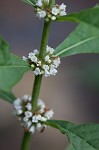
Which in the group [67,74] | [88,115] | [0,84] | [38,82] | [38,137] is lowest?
[0,84]

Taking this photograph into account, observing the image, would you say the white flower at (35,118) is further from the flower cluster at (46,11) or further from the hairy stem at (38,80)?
the flower cluster at (46,11)

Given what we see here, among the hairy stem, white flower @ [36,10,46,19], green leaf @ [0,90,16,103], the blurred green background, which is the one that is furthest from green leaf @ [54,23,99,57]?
the blurred green background

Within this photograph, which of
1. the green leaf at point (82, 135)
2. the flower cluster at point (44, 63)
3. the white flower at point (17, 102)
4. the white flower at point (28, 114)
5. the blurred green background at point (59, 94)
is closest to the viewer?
the green leaf at point (82, 135)

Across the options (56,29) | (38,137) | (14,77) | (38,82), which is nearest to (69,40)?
(38,82)

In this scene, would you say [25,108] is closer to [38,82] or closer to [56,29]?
[38,82]

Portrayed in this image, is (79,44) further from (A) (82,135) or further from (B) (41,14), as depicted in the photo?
(A) (82,135)

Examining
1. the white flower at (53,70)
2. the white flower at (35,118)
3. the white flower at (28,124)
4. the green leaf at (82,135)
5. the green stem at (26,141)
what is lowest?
the green leaf at (82,135)

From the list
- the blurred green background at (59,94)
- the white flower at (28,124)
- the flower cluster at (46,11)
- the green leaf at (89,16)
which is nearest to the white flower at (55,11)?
the flower cluster at (46,11)
